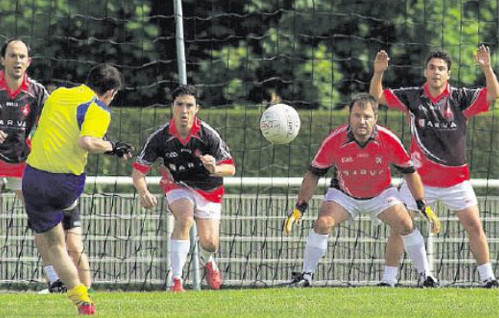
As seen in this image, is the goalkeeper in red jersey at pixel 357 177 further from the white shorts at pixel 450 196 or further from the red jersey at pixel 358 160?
the white shorts at pixel 450 196

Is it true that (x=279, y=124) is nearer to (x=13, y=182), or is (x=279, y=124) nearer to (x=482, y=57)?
(x=482, y=57)

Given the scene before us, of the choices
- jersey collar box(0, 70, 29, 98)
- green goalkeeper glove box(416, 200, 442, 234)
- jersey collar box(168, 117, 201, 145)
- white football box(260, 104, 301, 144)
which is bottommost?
green goalkeeper glove box(416, 200, 442, 234)

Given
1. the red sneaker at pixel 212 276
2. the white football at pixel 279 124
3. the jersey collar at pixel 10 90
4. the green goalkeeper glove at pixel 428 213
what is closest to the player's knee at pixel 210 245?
the red sneaker at pixel 212 276

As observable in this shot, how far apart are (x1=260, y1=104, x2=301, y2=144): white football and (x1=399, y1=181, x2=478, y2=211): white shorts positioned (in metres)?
1.08

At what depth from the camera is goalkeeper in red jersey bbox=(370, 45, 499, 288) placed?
13.2 metres

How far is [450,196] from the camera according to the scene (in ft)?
43.5

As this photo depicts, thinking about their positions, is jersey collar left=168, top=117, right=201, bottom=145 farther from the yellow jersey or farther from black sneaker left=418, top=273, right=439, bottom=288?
the yellow jersey

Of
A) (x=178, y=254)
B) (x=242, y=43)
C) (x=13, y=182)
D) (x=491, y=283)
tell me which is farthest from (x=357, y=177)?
(x=242, y=43)

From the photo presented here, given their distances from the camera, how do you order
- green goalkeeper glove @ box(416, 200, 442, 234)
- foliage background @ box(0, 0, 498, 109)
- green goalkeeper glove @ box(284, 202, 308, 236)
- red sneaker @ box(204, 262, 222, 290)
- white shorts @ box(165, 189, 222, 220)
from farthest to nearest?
foliage background @ box(0, 0, 498, 109)
red sneaker @ box(204, 262, 222, 290)
white shorts @ box(165, 189, 222, 220)
green goalkeeper glove @ box(284, 202, 308, 236)
green goalkeeper glove @ box(416, 200, 442, 234)

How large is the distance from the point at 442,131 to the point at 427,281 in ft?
4.19

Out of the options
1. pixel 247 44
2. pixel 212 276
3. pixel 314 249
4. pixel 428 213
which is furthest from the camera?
pixel 247 44

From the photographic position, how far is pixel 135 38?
1922 centimetres

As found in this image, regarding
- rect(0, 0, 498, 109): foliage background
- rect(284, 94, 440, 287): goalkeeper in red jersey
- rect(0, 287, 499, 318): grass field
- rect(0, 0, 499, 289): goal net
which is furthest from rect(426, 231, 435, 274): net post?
rect(0, 0, 498, 109): foliage background

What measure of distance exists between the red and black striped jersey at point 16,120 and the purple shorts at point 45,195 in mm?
2584
